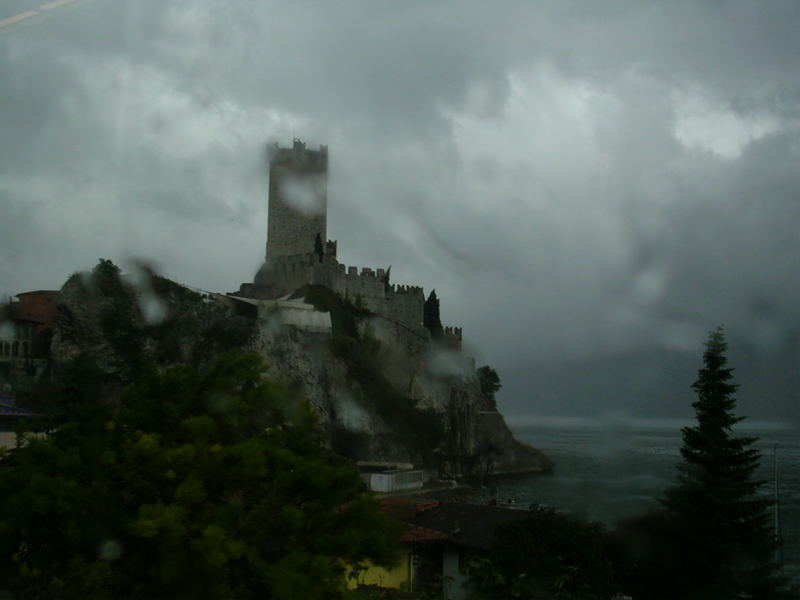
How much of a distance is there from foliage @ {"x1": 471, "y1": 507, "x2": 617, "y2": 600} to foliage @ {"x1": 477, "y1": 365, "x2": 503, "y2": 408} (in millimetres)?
73347

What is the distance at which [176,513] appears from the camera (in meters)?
11.6

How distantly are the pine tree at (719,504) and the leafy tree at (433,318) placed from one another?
56.2 m

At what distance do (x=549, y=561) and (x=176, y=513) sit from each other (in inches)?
305

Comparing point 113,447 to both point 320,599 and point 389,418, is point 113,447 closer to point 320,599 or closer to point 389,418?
point 320,599

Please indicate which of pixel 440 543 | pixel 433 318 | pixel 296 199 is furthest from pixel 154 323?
pixel 440 543

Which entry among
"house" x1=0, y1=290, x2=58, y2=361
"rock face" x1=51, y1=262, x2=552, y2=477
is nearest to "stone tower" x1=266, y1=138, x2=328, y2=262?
"rock face" x1=51, y1=262, x2=552, y2=477

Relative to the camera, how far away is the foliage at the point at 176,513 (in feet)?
37.7

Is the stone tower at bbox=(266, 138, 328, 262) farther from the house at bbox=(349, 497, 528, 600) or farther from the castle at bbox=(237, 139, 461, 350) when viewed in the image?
the house at bbox=(349, 497, 528, 600)

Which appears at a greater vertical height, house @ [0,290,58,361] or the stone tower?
the stone tower

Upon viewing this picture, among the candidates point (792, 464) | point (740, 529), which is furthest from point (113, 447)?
point (792, 464)

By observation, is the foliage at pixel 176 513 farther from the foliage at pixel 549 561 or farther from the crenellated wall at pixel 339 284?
the crenellated wall at pixel 339 284

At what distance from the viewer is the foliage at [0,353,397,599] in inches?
452

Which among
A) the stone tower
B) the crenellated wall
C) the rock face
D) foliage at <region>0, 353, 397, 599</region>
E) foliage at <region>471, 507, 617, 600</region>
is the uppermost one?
the stone tower

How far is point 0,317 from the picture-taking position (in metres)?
60.0
